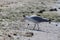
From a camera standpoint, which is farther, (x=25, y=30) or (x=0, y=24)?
(x=0, y=24)

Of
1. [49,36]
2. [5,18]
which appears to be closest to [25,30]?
[49,36]

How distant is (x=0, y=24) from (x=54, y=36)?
238 centimetres

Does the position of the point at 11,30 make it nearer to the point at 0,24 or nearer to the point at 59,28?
the point at 0,24

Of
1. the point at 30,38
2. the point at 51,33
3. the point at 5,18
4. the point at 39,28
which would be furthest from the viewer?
the point at 5,18

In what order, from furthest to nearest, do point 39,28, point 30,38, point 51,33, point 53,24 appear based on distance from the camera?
point 53,24 → point 39,28 → point 51,33 → point 30,38

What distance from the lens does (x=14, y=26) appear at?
9.64 meters

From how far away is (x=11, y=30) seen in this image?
29.2 ft

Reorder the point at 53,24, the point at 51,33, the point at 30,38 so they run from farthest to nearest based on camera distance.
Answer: the point at 53,24 → the point at 51,33 → the point at 30,38

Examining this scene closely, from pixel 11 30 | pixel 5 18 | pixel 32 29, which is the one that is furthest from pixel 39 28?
pixel 5 18

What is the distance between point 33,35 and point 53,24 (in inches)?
82.5

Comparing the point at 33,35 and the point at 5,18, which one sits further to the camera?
the point at 5,18

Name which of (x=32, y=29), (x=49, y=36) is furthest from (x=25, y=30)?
(x=49, y=36)

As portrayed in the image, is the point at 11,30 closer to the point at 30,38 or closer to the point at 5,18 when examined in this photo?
the point at 30,38

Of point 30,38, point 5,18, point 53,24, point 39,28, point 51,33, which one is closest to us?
point 30,38
